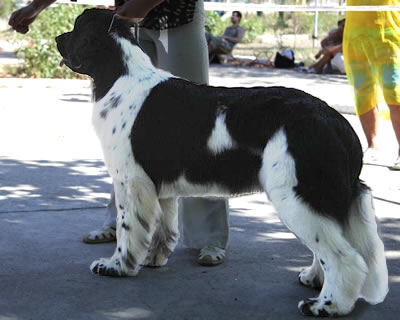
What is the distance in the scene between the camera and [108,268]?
4637 millimetres

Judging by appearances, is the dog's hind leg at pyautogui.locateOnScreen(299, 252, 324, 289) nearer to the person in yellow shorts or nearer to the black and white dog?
the black and white dog

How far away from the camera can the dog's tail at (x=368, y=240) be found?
4.05m

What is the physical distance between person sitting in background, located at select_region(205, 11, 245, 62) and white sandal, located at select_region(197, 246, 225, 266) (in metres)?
13.1

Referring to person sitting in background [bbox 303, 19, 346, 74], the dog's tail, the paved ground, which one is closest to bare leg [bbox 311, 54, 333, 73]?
person sitting in background [bbox 303, 19, 346, 74]

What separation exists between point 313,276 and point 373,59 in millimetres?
3959

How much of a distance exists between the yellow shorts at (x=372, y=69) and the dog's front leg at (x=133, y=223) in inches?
159

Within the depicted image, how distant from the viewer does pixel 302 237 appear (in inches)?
155

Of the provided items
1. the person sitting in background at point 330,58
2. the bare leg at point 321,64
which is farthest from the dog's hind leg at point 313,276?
the bare leg at point 321,64

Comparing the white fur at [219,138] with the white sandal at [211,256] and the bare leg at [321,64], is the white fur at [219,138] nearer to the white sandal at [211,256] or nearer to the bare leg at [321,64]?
the white sandal at [211,256]

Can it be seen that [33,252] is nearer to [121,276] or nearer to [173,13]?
[121,276]

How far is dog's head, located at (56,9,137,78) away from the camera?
180 inches

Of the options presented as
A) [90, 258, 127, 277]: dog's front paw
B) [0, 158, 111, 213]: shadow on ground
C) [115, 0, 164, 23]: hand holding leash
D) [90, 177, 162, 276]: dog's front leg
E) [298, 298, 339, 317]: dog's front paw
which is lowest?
[0, 158, 111, 213]: shadow on ground

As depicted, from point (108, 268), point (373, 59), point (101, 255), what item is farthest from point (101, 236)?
point (373, 59)

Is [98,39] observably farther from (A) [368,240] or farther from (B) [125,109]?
(A) [368,240]
